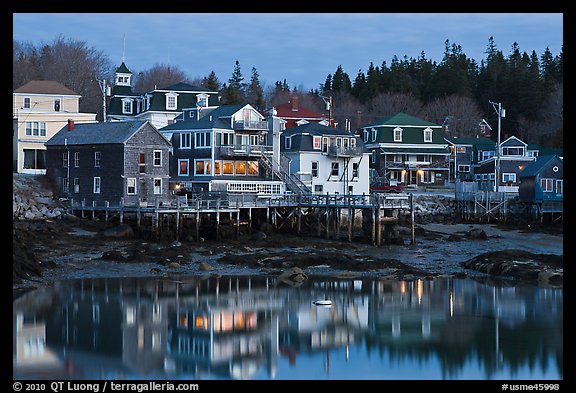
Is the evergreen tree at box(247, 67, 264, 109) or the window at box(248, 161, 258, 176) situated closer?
the window at box(248, 161, 258, 176)

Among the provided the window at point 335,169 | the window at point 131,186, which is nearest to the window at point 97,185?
the window at point 131,186

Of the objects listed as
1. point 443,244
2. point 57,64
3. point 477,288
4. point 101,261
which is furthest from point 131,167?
point 57,64

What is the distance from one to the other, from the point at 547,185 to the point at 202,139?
89.4 feet

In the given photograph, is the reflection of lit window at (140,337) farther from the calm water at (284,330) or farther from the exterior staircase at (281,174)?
the exterior staircase at (281,174)

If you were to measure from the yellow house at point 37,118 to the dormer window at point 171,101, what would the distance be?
11363 millimetres

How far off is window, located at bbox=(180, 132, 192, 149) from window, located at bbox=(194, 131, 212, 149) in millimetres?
650

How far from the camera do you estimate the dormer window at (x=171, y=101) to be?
83.3 m

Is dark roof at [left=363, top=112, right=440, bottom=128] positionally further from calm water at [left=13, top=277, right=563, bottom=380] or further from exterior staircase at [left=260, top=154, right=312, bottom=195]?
calm water at [left=13, top=277, right=563, bottom=380]

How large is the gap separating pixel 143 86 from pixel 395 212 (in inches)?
3123

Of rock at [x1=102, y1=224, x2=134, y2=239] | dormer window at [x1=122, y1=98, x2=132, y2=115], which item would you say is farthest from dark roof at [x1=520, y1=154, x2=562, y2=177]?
dormer window at [x1=122, y1=98, x2=132, y2=115]

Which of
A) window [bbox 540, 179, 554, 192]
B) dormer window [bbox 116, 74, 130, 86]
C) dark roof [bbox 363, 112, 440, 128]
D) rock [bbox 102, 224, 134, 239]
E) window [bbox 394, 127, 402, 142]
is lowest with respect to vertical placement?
rock [bbox 102, 224, 134, 239]

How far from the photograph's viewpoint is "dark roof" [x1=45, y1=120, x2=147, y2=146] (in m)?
57.8

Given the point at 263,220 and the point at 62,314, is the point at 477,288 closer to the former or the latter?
the point at 62,314

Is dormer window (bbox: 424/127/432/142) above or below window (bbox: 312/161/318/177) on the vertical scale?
above
